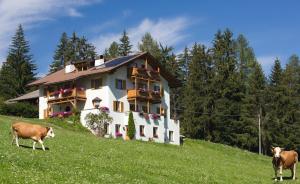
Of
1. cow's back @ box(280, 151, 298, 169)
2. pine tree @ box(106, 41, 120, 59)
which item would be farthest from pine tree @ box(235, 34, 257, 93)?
cow's back @ box(280, 151, 298, 169)

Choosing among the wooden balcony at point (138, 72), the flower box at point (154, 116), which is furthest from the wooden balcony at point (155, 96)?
the wooden balcony at point (138, 72)

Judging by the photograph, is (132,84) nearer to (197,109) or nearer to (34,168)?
(197,109)

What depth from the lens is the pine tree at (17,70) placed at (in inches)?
4363

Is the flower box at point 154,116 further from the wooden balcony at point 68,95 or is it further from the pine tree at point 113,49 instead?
the pine tree at point 113,49

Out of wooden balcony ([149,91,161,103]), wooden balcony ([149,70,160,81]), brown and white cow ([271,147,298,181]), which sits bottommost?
brown and white cow ([271,147,298,181])

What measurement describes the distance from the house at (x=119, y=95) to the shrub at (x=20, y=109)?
331cm

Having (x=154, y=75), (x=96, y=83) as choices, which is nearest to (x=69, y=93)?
(x=96, y=83)

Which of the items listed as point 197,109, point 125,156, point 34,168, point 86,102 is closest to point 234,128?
point 197,109

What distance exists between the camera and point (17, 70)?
11400 cm

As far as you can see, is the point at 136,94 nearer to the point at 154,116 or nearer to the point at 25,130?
the point at 154,116

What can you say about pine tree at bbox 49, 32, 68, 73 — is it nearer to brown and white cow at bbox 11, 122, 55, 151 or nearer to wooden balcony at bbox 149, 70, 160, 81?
wooden balcony at bbox 149, 70, 160, 81

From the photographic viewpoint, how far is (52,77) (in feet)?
271

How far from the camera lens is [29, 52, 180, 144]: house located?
72.1 meters

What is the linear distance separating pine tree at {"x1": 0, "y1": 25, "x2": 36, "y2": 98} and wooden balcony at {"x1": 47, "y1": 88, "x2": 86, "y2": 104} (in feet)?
113
